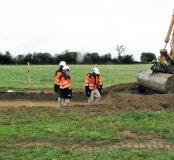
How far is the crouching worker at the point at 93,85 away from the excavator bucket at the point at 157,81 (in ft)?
6.84

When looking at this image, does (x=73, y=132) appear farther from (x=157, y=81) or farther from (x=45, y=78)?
(x=45, y=78)

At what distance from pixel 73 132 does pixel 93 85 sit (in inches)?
393

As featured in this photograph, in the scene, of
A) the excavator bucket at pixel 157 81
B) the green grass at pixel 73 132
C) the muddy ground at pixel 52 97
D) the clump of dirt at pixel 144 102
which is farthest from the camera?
the muddy ground at pixel 52 97

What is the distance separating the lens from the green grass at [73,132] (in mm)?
10984

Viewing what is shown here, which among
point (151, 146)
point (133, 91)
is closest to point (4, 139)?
point (151, 146)

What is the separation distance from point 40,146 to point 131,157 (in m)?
2.08

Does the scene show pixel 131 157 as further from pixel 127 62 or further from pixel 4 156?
pixel 127 62

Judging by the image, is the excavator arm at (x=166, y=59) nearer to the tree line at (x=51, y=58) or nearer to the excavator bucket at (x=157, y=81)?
the excavator bucket at (x=157, y=81)

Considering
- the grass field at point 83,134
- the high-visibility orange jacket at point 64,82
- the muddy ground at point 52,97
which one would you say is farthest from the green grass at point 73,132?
the muddy ground at point 52,97

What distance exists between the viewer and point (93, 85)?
2328cm

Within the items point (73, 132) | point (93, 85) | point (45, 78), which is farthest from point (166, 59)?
point (45, 78)

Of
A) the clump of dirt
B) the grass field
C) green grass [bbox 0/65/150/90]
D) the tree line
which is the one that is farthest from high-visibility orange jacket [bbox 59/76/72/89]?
the tree line

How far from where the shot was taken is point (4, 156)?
1080 centimetres

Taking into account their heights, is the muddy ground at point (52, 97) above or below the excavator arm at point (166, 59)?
below
